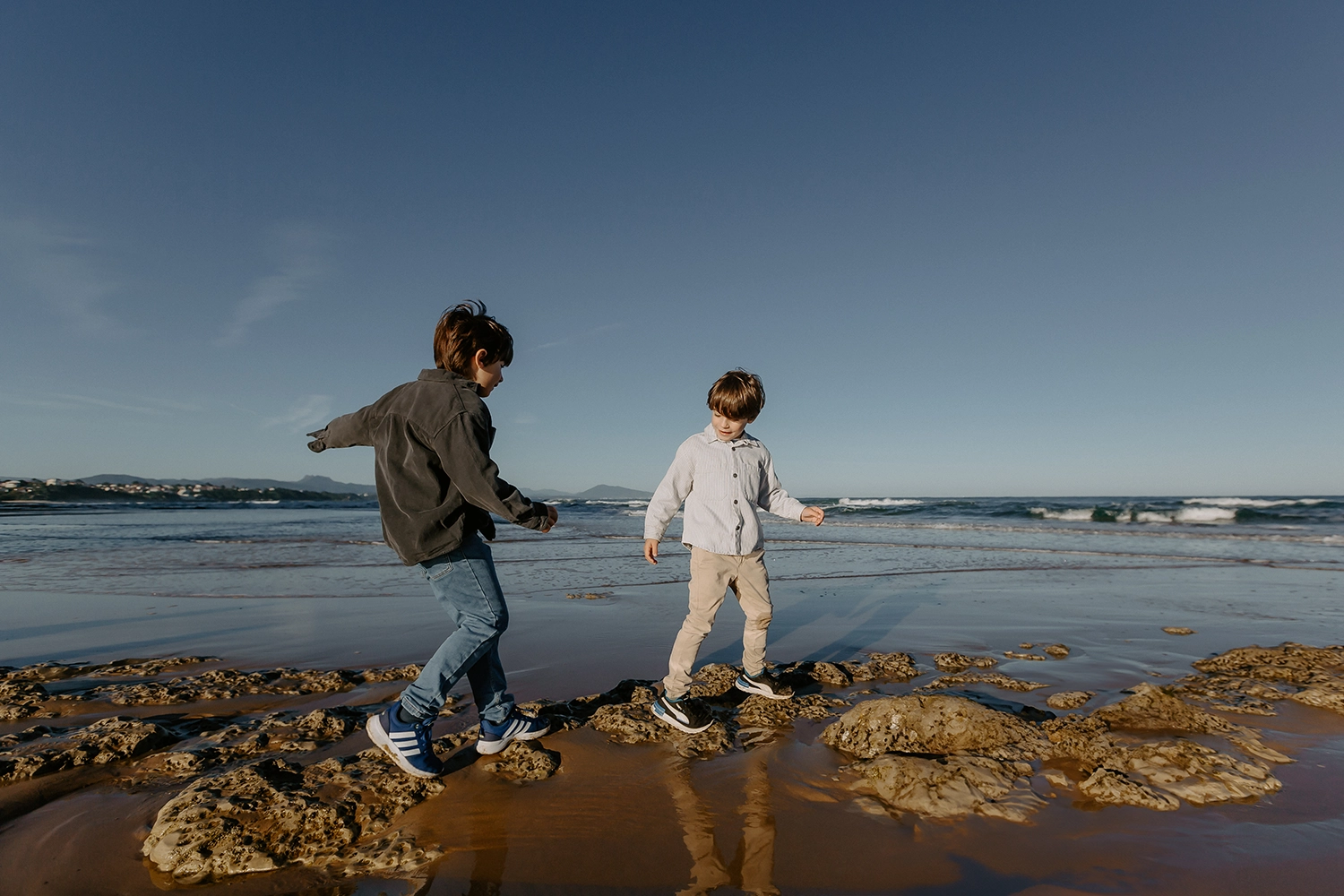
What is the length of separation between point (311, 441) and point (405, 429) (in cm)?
Result: 75

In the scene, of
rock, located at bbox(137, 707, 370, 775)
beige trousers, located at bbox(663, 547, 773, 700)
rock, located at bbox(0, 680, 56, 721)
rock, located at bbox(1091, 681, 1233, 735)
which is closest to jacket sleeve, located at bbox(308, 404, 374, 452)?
rock, located at bbox(137, 707, 370, 775)

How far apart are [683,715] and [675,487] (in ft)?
3.93

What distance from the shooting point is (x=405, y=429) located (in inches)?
100

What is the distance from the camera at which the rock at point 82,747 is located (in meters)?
2.48

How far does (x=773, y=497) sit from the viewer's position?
3.80m

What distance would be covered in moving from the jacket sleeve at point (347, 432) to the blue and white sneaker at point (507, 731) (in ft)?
4.39

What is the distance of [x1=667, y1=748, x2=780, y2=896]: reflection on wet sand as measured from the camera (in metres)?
1.85

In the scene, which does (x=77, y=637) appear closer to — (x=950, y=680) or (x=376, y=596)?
(x=376, y=596)

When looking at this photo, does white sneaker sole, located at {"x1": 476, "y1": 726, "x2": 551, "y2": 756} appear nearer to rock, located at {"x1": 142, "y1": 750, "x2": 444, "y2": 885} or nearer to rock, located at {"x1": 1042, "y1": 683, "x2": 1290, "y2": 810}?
rock, located at {"x1": 142, "y1": 750, "x2": 444, "y2": 885}

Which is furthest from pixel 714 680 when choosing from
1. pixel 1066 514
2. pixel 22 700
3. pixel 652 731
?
pixel 1066 514

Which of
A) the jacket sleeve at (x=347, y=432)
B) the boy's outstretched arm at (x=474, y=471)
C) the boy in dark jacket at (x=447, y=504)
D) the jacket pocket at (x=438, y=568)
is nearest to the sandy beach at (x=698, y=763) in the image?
the boy in dark jacket at (x=447, y=504)

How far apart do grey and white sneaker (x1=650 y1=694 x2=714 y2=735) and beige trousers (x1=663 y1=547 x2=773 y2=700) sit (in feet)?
0.59

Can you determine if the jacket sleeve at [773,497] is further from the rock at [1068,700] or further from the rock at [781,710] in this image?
the rock at [1068,700]

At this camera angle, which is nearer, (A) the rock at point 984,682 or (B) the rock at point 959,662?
(A) the rock at point 984,682
